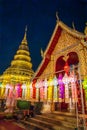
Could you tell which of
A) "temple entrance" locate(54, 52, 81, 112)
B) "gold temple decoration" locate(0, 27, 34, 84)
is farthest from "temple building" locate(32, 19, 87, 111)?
"gold temple decoration" locate(0, 27, 34, 84)

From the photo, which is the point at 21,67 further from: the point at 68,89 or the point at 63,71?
the point at 68,89

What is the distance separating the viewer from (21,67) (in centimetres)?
2044

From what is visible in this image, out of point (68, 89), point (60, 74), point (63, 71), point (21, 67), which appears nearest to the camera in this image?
point (68, 89)

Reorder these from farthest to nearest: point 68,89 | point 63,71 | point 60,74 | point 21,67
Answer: point 21,67, point 63,71, point 60,74, point 68,89

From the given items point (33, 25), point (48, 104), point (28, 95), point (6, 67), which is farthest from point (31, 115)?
point (6, 67)

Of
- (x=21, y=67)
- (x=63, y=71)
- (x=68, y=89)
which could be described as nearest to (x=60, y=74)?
(x=63, y=71)

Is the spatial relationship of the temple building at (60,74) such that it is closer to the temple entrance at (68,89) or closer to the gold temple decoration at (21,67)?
the temple entrance at (68,89)

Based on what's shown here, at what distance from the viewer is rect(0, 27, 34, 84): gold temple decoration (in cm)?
1891

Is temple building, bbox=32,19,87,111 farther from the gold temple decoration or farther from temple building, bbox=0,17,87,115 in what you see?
the gold temple decoration

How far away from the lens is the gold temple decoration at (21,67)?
18.9 metres

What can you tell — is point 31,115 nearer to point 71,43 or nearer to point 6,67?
point 71,43

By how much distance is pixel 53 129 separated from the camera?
4379mm

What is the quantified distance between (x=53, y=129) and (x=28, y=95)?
14.3 ft

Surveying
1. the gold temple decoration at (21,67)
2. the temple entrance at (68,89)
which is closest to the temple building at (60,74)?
the temple entrance at (68,89)
